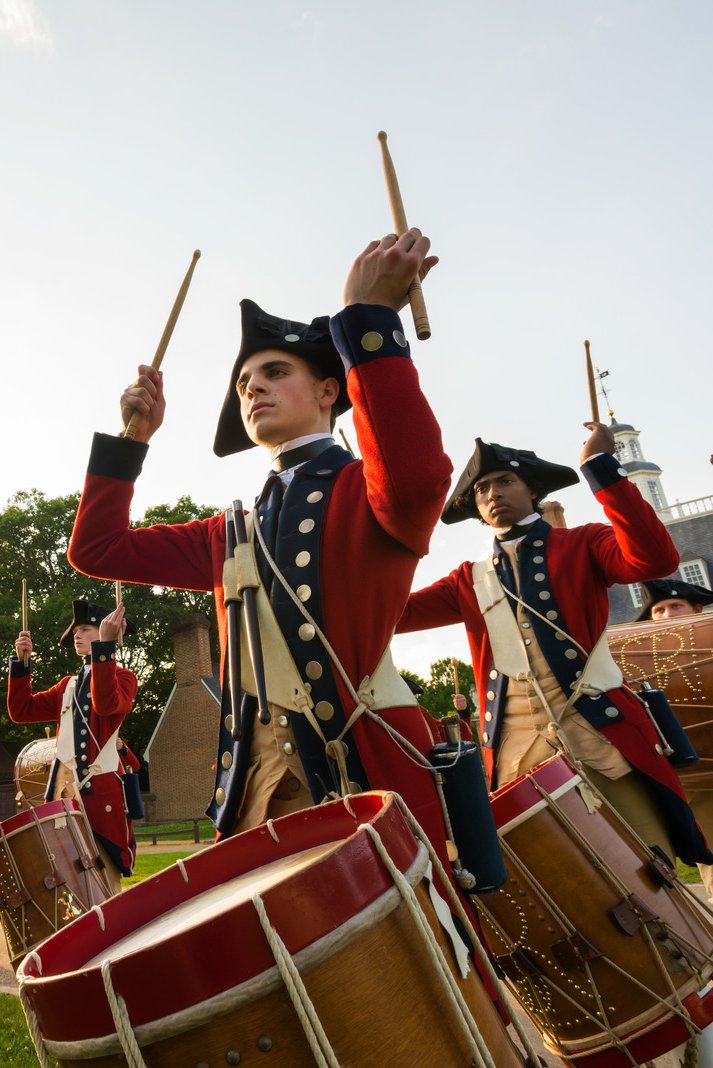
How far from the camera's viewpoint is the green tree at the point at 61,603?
28.6m

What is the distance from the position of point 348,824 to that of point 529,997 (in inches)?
77.3

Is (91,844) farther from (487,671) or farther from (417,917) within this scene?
(417,917)

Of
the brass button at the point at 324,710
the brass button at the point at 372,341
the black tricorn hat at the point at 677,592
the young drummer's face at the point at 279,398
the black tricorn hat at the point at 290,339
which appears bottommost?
the black tricorn hat at the point at 677,592

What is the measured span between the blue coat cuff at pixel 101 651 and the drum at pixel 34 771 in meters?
4.64

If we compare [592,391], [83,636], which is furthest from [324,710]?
[83,636]

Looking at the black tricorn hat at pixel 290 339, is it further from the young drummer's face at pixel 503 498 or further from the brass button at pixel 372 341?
the young drummer's face at pixel 503 498

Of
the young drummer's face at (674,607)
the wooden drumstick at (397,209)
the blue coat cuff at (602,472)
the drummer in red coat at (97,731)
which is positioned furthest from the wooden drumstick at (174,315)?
the young drummer's face at (674,607)

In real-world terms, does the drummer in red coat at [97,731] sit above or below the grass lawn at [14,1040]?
above

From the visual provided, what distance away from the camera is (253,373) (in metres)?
2.45

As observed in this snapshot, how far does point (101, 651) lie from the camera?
5.79 metres

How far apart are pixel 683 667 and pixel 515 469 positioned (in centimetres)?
208

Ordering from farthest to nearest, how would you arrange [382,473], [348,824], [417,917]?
[382,473] → [348,824] → [417,917]

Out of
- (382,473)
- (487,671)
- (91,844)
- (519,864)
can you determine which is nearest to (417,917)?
(382,473)

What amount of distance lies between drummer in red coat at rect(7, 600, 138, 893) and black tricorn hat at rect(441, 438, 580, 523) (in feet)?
9.38
